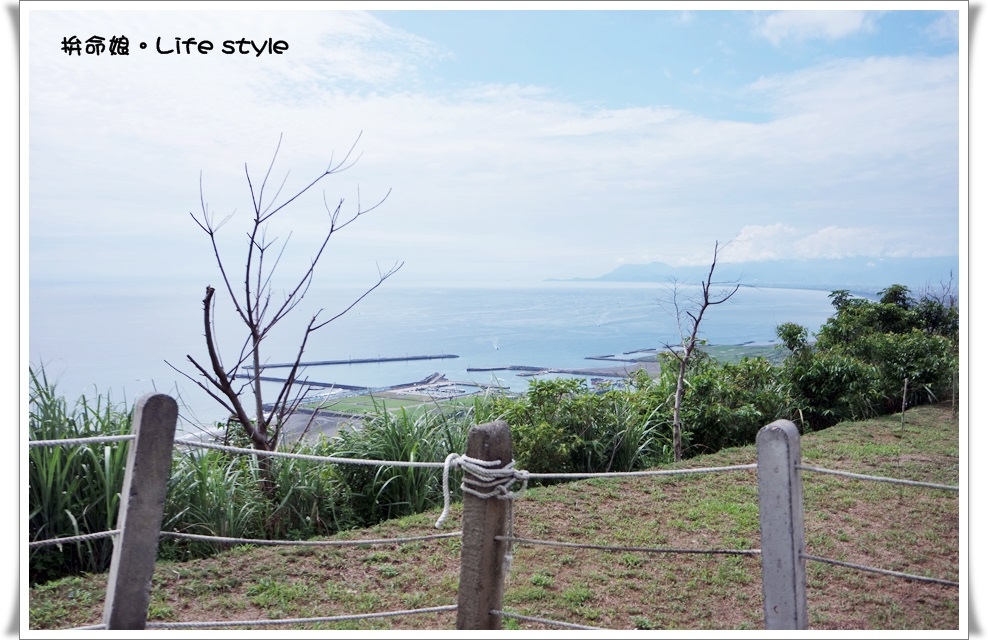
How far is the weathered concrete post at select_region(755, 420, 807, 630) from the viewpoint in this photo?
1.95 m

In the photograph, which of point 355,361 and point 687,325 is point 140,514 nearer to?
point 355,361

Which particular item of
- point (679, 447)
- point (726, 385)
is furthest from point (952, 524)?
point (726, 385)

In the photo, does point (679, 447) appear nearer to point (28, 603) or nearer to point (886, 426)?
point (886, 426)

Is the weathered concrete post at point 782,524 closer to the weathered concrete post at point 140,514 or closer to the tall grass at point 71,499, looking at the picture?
→ the weathered concrete post at point 140,514

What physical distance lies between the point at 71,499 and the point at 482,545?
7.34 feet

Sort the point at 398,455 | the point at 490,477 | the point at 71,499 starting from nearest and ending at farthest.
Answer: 1. the point at 490,477
2. the point at 71,499
3. the point at 398,455

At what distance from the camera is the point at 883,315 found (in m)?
9.01

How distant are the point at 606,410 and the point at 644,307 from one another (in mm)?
2948

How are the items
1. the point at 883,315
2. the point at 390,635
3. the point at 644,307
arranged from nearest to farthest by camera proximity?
the point at 390,635 < the point at 644,307 < the point at 883,315

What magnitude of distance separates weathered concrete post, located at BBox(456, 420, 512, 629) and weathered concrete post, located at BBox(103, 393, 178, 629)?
2.53ft

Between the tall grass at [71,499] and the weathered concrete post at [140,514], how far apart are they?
1.56 m

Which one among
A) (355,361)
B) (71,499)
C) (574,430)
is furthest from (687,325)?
(71,499)

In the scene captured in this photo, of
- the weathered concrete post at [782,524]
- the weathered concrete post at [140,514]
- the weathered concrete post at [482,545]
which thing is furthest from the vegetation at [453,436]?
the weathered concrete post at [782,524]

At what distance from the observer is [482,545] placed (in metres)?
2.15
